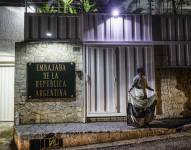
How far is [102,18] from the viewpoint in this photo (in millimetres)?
10938

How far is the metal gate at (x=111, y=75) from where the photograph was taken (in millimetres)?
10664

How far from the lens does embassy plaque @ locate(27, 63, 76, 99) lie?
10462mm

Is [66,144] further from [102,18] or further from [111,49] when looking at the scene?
[102,18]

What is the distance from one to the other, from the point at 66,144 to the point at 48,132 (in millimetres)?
667

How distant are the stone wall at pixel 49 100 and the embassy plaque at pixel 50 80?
0.19m

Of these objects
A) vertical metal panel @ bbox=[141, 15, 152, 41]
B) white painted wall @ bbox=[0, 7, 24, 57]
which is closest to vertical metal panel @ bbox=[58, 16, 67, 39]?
white painted wall @ bbox=[0, 7, 24, 57]

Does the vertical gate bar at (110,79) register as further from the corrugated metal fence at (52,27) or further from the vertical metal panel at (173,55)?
the vertical metal panel at (173,55)

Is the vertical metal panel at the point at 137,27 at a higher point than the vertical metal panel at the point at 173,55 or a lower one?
higher

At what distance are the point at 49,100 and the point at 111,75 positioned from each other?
259 cm

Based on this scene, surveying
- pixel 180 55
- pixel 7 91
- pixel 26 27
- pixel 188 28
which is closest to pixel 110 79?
pixel 180 55

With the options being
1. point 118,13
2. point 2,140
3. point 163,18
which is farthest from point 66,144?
point 163,18

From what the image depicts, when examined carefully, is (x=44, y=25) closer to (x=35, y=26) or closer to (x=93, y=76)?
(x=35, y=26)

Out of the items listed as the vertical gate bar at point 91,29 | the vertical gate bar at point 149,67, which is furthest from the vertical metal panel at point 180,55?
the vertical gate bar at point 91,29

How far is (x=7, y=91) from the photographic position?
1355cm
